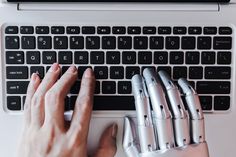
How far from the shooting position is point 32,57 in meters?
0.62

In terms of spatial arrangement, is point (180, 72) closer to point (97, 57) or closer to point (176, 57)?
point (176, 57)

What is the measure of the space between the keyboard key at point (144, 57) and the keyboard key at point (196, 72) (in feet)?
0.20

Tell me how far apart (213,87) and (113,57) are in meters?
0.15

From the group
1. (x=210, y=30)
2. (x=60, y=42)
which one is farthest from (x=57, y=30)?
(x=210, y=30)

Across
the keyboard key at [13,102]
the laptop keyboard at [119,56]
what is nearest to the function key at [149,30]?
the laptop keyboard at [119,56]

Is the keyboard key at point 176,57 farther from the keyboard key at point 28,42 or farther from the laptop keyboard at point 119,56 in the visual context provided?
the keyboard key at point 28,42

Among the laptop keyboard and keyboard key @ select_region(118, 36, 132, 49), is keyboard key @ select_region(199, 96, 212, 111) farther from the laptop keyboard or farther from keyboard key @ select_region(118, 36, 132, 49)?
keyboard key @ select_region(118, 36, 132, 49)

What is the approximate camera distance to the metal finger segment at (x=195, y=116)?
0.56 m

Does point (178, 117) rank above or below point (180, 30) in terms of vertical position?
below

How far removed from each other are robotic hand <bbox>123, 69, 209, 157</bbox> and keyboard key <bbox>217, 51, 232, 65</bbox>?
73 millimetres

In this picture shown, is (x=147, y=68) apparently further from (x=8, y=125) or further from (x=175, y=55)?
(x=8, y=125)

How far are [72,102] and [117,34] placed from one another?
12cm

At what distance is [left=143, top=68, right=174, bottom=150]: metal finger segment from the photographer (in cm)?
55

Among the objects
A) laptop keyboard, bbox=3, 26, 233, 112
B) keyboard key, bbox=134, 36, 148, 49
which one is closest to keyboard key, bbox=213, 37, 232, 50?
laptop keyboard, bbox=3, 26, 233, 112
